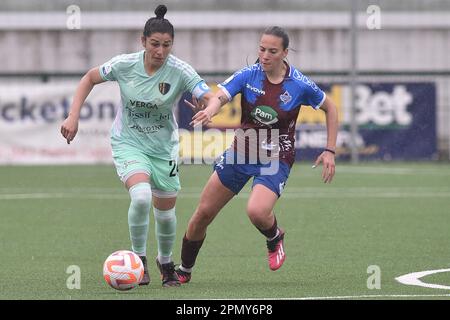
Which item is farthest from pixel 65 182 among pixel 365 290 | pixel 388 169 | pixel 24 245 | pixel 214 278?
pixel 365 290

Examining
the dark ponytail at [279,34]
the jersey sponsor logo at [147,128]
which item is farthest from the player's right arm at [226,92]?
the jersey sponsor logo at [147,128]

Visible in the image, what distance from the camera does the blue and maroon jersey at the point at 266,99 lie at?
10180 millimetres

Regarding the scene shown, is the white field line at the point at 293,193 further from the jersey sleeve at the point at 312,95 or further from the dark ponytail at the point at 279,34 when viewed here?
the dark ponytail at the point at 279,34

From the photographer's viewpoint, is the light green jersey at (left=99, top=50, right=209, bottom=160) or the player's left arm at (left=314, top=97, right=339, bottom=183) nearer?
the light green jersey at (left=99, top=50, right=209, bottom=160)

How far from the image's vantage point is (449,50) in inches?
1272

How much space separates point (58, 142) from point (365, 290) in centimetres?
1945

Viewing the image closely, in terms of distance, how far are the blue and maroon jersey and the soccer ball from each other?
4.88 ft

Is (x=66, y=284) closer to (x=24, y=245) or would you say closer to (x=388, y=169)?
(x=24, y=245)

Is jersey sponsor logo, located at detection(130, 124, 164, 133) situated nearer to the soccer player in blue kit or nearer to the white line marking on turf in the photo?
the soccer player in blue kit

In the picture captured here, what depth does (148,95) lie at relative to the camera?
32.7ft

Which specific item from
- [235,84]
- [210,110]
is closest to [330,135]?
[235,84]

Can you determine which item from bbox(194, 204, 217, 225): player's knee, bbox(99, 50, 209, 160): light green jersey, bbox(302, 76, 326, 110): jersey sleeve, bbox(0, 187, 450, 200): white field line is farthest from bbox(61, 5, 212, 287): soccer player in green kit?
bbox(0, 187, 450, 200): white field line

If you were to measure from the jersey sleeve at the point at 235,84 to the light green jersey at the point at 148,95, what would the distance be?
20 centimetres

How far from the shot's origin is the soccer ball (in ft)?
30.8
